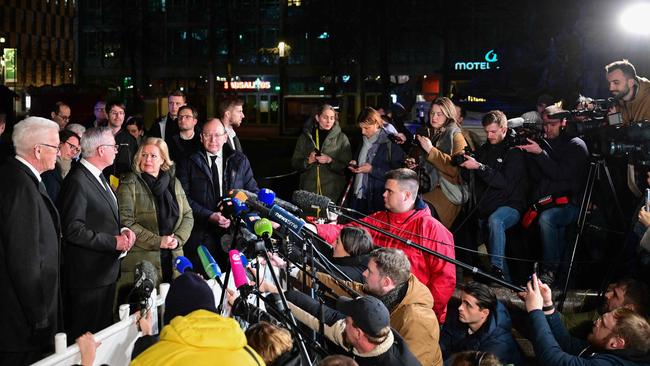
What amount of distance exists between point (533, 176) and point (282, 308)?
4.39 m

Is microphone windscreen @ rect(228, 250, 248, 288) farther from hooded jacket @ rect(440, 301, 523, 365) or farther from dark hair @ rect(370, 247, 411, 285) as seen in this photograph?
hooded jacket @ rect(440, 301, 523, 365)

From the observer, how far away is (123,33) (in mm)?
52750

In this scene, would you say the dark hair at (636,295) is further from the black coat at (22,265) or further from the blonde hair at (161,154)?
the black coat at (22,265)

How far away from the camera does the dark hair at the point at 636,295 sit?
5.05 meters

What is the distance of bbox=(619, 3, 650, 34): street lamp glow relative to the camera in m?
7.31

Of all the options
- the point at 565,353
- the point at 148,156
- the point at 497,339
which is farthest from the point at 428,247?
the point at 148,156

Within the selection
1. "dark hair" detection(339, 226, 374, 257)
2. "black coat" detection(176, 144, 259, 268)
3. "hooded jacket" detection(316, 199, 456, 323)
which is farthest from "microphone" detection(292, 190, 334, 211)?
"black coat" detection(176, 144, 259, 268)

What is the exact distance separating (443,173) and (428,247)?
1.96 metres

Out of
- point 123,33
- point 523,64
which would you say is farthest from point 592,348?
point 123,33

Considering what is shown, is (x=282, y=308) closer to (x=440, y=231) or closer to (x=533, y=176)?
(x=440, y=231)

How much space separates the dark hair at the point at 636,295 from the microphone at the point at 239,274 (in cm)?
305

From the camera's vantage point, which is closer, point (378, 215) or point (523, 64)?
point (378, 215)

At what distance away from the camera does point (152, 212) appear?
18.8 feet

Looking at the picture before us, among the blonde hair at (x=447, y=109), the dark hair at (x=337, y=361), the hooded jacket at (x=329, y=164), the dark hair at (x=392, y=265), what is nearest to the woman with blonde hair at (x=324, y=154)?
the hooded jacket at (x=329, y=164)
